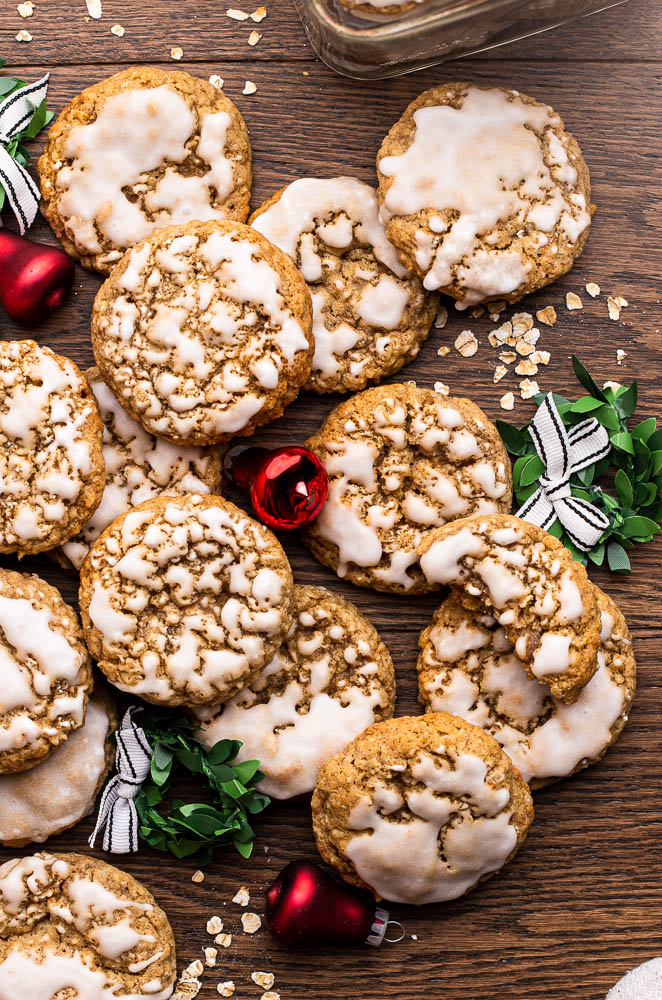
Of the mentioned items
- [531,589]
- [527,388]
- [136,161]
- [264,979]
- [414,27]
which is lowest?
[264,979]

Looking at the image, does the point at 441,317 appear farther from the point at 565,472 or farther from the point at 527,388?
the point at 565,472

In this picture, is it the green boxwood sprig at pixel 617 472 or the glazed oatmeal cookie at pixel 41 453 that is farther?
the green boxwood sprig at pixel 617 472

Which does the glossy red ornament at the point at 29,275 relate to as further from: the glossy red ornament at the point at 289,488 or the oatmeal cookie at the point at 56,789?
the oatmeal cookie at the point at 56,789

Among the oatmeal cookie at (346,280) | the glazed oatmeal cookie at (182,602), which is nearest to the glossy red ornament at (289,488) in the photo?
the glazed oatmeal cookie at (182,602)

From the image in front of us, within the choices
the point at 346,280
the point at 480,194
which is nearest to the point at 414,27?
the point at 480,194

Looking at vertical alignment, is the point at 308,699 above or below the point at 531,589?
below

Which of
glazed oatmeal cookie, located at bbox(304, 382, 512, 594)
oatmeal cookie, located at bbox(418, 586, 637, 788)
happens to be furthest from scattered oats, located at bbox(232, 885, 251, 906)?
glazed oatmeal cookie, located at bbox(304, 382, 512, 594)

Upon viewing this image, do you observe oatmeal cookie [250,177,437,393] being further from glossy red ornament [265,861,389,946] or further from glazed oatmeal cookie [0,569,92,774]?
glossy red ornament [265,861,389,946]
